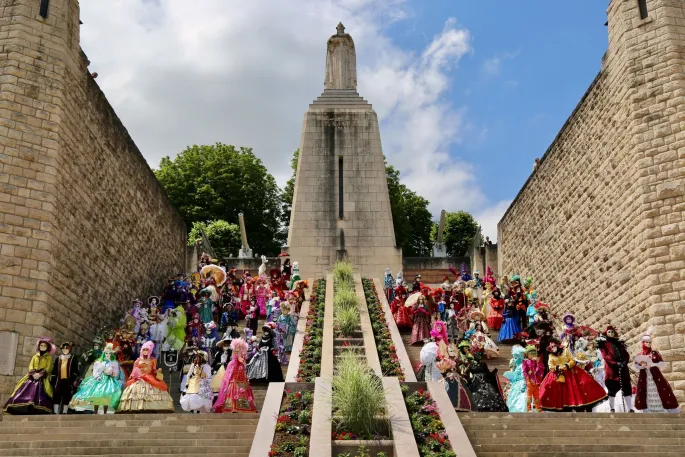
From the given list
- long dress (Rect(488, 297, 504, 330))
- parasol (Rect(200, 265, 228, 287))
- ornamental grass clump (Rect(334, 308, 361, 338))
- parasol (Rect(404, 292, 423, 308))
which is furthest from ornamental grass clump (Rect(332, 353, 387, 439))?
parasol (Rect(200, 265, 228, 287))

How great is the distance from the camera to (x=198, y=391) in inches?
373

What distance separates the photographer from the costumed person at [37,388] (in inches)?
360

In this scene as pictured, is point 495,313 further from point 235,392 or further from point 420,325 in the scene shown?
point 235,392

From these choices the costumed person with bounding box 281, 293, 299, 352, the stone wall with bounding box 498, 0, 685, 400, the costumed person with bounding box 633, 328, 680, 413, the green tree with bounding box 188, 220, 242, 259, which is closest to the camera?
the costumed person with bounding box 633, 328, 680, 413

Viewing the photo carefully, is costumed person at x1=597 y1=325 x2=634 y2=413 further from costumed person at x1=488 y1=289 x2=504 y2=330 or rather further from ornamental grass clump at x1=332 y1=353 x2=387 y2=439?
costumed person at x1=488 y1=289 x2=504 y2=330

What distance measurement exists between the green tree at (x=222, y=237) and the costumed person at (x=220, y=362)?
1911cm

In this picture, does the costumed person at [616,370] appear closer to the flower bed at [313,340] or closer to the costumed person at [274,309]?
the flower bed at [313,340]

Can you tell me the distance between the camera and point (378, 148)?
22734mm

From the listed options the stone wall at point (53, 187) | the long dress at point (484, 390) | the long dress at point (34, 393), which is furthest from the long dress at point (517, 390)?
the stone wall at point (53, 187)

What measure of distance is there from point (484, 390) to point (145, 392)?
4.58m

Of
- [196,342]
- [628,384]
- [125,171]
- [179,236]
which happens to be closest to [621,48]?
[628,384]

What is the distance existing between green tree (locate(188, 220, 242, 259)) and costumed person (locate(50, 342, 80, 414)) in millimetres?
19671

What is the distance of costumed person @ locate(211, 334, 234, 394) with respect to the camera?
9891 millimetres

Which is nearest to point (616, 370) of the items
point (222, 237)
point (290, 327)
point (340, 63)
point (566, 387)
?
point (566, 387)
